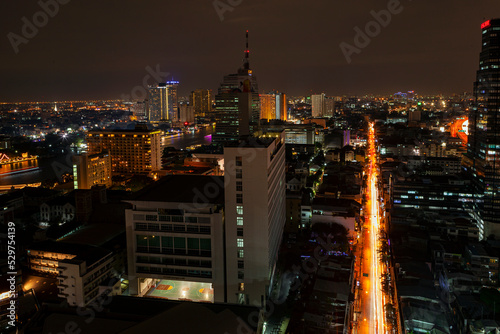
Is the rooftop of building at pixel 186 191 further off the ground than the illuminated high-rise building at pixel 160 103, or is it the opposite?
the illuminated high-rise building at pixel 160 103

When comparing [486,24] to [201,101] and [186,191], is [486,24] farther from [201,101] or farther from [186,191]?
[201,101]

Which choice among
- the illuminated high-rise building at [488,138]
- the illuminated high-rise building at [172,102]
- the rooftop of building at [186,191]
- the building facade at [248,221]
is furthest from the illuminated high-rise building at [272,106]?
the building facade at [248,221]

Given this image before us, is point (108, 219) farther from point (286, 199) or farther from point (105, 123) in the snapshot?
point (105, 123)

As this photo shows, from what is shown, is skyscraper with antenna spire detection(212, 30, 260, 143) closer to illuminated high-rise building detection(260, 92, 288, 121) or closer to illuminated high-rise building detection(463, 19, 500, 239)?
illuminated high-rise building detection(260, 92, 288, 121)

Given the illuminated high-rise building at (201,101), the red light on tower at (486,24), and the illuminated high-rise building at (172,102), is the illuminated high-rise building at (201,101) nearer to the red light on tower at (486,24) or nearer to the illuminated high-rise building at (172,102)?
the illuminated high-rise building at (172,102)

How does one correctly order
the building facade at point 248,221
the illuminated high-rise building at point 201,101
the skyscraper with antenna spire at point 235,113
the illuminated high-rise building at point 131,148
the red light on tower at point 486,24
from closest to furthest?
the building facade at point 248,221, the red light on tower at point 486,24, the illuminated high-rise building at point 131,148, the skyscraper with antenna spire at point 235,113, the illuminated high-rise building at point 201,101

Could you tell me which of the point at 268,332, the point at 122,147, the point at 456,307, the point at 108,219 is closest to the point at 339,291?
the point at 268,332
